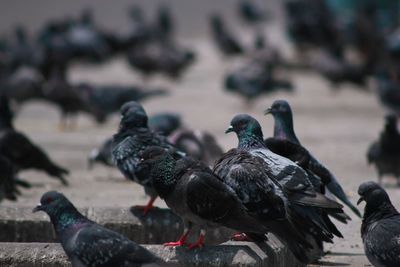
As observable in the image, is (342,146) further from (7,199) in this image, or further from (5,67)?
(5,67)

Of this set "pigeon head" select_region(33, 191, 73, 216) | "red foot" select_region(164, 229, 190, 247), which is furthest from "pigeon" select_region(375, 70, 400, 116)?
"pigeon head" select_region(33, 191, 73, 216)

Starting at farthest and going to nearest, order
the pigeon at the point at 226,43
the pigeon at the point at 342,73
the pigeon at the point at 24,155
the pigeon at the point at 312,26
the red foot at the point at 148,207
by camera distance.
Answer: the pigeon at the point at 226,43
the pigeon at the point at 312,26
the pigeon at the point at 342,73
the pigeon at the point at 24,155
the red foot at the point at 148,207

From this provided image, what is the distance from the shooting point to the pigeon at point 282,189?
6582 millimetres

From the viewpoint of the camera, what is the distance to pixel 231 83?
19.5m

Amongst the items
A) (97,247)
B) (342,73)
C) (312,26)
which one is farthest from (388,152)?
(312,26)

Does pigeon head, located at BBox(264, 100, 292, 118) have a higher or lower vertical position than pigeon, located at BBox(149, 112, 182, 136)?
lower

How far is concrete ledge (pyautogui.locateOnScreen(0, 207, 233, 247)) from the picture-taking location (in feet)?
25.3

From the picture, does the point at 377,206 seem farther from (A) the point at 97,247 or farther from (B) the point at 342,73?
(B) the point at 342,73

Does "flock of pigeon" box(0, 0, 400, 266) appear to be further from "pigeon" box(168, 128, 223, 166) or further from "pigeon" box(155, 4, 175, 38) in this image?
"pigeon" box(155, 4, 175, 38)

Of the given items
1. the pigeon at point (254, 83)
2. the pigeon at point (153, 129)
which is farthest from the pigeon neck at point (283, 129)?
the pigeon at point (254, 83)

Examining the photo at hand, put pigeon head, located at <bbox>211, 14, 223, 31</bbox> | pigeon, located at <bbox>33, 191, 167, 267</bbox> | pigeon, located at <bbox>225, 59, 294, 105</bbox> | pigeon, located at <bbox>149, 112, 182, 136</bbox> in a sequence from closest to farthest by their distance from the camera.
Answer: pigeon, located at <bbox>33, 191, 167, 267</bbox>, pigeon, located at <bbox>149, 112, 182, 136</bbox>, pigeon, located at <bbox>225, 59, 294, 105</bbox>, pigeon head, located at <bbox>211, 14, 223, 31</bbox>

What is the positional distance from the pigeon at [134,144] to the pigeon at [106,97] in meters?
7.53

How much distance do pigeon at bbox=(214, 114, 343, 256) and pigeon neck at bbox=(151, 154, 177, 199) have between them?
365 millimetres

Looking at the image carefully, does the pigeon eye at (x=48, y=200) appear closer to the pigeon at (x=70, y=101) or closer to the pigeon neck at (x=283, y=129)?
the pigeon neck at (x=283, y=129)
